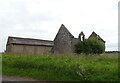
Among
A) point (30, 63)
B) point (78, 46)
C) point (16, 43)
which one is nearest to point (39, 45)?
point (16, 43)

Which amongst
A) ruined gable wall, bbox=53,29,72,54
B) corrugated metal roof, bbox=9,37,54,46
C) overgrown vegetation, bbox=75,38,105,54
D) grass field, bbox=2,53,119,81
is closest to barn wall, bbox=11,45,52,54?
corrugated metal roof, bbox=9,37,54,46

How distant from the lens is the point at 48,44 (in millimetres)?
73938

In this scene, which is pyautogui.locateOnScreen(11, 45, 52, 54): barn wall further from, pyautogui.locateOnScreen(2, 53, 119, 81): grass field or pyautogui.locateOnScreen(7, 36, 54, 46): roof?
pyautogui.locateOnScreen(2, 53, 119, 81): grass field

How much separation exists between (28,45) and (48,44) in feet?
20.3

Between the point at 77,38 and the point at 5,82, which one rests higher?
the point at 77,38

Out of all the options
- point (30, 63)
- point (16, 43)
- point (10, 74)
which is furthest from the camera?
point (16, 43)

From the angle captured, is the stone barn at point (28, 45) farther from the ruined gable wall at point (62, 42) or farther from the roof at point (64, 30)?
the roof at point (64, 30)

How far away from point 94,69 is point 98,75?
115 cm

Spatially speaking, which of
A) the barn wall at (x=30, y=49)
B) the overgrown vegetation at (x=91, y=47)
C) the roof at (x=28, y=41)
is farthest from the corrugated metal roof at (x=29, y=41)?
the overgrown vegetation at (x=91, y=47)

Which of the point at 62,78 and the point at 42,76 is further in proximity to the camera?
the point at 42,76

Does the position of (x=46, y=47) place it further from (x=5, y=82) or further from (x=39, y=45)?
(x=5, y=82)

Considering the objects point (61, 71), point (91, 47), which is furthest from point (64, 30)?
point (61, 71)

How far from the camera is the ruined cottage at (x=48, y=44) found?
222ft

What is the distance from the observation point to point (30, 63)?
62.5 ft
